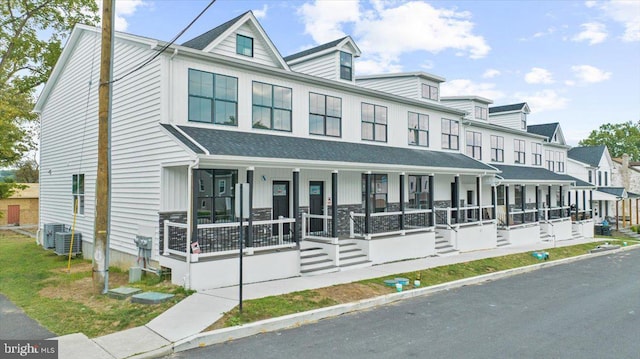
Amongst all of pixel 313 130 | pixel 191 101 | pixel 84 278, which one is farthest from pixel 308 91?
pixel 84 278

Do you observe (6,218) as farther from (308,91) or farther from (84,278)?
(308,91)

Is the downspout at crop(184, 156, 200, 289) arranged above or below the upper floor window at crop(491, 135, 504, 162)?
below

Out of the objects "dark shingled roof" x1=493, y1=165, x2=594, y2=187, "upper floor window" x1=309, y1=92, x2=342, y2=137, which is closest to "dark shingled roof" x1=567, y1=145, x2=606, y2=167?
"dark shingled roof" x1=493, y1=165, x2=594, y2=187

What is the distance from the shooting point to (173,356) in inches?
279

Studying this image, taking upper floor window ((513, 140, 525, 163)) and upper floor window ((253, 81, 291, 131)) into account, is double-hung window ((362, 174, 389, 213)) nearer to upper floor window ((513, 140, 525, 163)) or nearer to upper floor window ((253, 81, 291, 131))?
upper floor window ((253, 81, 291, 131))

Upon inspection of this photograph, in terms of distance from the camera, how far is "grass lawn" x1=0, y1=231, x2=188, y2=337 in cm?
855

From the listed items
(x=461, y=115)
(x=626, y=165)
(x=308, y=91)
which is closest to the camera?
(x=308, y=91)

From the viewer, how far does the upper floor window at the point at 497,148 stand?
90.4 ft

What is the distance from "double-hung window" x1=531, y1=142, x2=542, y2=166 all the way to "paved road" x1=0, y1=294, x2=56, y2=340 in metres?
32.0

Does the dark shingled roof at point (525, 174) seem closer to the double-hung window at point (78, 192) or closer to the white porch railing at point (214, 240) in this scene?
the white porch railing at point (214, 240)

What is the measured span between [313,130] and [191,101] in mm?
5165

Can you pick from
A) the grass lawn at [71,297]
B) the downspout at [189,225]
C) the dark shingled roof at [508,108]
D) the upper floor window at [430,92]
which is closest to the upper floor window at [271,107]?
the downspout at [189,225]

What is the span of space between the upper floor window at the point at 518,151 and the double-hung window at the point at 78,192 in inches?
1051

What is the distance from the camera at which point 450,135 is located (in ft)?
76.7
